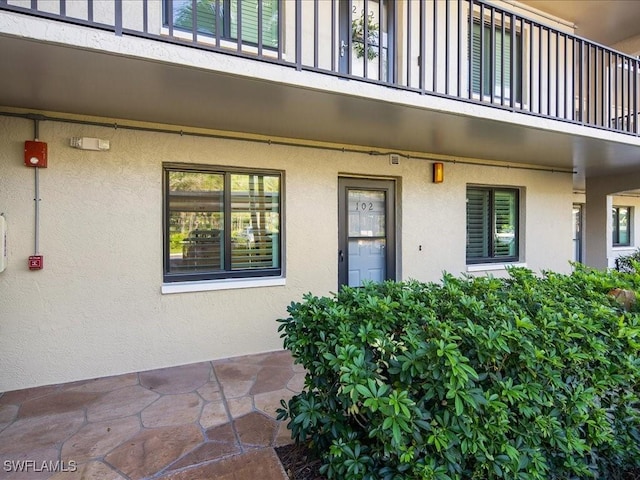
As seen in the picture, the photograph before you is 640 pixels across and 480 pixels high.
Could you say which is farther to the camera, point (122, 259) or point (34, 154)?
point (122, 259)

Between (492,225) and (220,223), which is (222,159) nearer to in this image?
(220,223)

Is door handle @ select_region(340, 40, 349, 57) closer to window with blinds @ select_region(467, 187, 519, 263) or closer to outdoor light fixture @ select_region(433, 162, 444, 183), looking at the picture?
outdoor light fixture @ select_region(433, 162, 444, 183)

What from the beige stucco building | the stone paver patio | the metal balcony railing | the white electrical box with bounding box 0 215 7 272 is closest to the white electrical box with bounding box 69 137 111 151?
the beige stucco building

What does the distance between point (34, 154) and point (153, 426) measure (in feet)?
9.24

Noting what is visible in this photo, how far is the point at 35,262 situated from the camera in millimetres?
3521

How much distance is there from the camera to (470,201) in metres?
6.39

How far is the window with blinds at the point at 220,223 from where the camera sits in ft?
14.0

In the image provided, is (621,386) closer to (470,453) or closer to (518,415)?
(518,415)

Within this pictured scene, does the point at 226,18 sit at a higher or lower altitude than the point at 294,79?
higher

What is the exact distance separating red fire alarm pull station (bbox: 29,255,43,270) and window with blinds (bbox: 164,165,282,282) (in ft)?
3.87

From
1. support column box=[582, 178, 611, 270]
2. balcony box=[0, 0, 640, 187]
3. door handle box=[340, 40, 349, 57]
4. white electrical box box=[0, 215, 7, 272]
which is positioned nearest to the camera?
balcony box=[0, 0, 640, 187]

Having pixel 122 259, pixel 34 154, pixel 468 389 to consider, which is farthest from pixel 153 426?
pixel 34 154

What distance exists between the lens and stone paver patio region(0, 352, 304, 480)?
2.39m

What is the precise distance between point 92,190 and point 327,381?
10.6 ft
